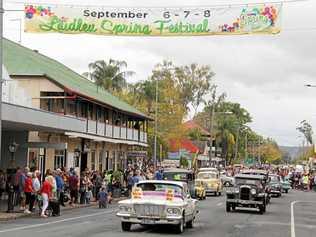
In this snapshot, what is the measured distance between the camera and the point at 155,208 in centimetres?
2072

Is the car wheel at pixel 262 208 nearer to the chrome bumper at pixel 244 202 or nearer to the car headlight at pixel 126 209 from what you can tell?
the chrome bumper at pixel 244 202

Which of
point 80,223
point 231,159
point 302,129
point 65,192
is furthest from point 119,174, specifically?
point 302,129

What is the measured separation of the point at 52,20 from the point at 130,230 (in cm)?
789

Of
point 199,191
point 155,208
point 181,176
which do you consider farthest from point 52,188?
point 199,191

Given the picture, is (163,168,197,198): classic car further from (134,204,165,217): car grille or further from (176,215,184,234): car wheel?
(134,204,165,217): car grille

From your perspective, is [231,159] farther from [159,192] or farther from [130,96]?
[159,192]

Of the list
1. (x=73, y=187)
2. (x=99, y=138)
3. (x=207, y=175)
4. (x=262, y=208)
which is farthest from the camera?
(x=207, y=175)

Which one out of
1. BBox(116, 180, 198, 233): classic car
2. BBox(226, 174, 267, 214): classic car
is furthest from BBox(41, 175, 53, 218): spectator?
BBox(226, 174, 267, 214): classic car

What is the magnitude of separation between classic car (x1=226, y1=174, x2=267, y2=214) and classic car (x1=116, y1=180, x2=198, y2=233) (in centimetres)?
1034

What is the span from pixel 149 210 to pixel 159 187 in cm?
150

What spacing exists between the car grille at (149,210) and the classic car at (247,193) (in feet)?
37.8

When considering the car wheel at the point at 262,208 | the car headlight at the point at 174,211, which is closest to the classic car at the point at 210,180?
the car wheel at the point at 262,208

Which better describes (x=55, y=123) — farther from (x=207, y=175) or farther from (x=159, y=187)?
(x=207, y=175)

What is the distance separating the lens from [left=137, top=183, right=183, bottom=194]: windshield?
21.9 meters
